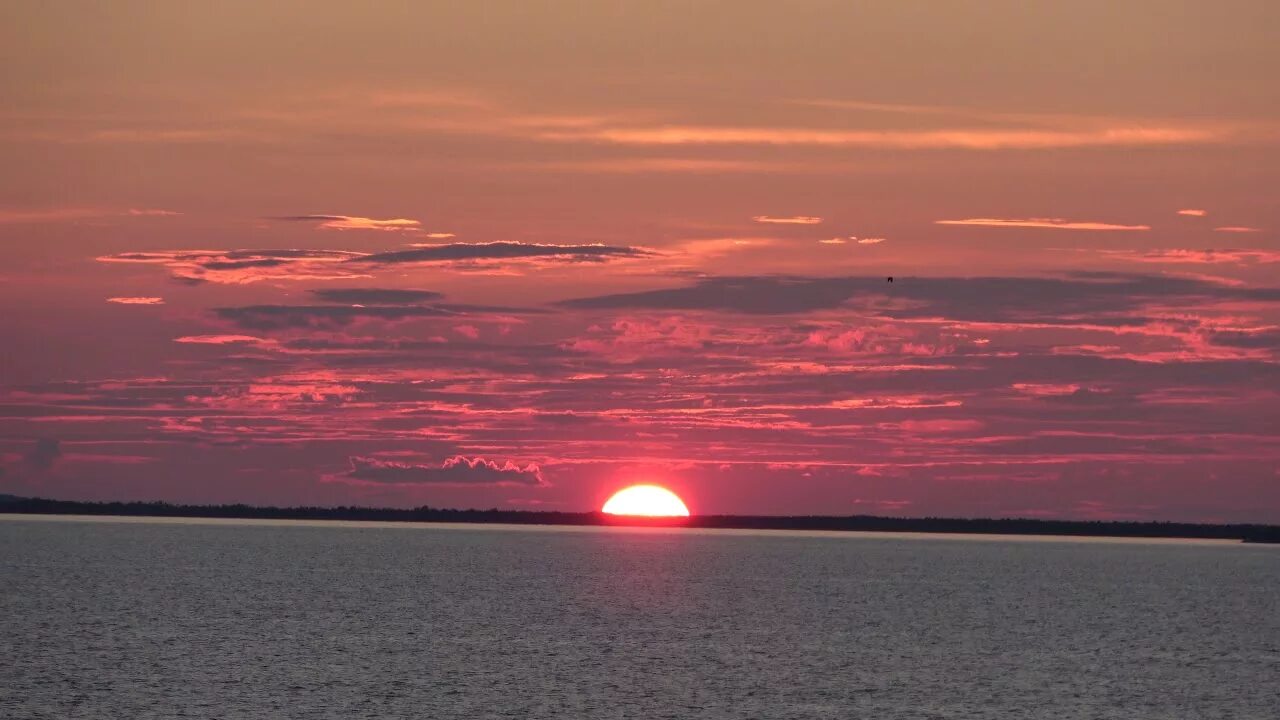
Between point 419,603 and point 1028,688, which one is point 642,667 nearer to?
point 1028,688

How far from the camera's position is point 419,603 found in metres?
159

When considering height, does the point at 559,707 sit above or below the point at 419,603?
below

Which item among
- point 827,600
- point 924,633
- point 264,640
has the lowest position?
point 264,640

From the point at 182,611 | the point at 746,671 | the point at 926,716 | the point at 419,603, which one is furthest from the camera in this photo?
the point at 419,603

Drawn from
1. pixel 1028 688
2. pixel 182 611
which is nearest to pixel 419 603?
pixel 182 611

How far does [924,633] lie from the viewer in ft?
437

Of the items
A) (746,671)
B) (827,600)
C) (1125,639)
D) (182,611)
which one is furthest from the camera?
(827,600)

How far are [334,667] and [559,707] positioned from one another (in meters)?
20.9

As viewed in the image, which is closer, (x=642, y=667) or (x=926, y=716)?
(x=926, y=716)

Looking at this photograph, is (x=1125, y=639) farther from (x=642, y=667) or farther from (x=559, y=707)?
(x=559, y=707)

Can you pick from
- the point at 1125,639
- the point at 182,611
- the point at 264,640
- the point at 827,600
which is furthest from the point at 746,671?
the point at 827,600

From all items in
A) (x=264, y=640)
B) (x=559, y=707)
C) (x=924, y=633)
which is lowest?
(x=559, y=707)

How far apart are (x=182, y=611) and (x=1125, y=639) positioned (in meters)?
77.0

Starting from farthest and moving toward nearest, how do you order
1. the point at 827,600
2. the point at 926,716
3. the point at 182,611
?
the point at 827,600
the point at 182,611
the point at 926,716
